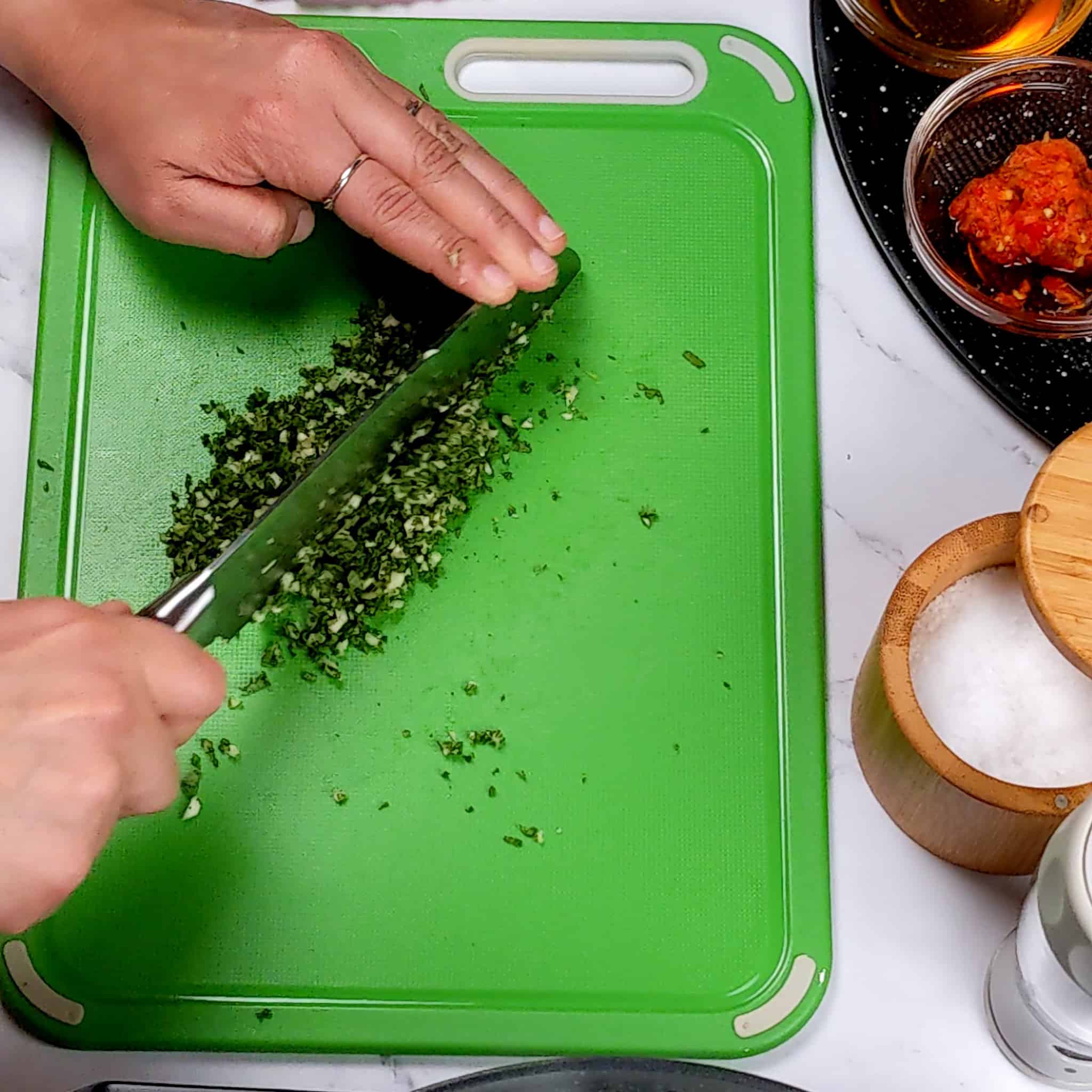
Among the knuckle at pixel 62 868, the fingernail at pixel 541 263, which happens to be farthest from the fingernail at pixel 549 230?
the knuckle at pixel 62 868

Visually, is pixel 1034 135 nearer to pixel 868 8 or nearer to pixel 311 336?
pixel 868 8

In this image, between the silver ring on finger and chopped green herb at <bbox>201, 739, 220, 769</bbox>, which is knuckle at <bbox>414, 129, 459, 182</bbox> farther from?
chopped green herb at <bbox>201, 739, 220, 769</bbox>

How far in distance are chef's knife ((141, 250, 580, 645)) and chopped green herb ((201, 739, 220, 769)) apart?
0.13 metres

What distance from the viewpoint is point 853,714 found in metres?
1.46

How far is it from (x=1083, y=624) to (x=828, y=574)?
0.43 m

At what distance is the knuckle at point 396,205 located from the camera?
1.40 m

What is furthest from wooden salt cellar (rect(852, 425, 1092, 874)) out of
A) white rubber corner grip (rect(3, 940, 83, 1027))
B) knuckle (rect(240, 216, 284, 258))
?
white rubber corner grip (rect(3, 940, 83, 1027))

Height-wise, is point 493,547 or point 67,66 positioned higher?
point 67,66

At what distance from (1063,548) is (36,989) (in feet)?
3.73

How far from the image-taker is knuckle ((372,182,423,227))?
1.40m

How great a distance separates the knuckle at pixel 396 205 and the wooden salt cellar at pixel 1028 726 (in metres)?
0.63

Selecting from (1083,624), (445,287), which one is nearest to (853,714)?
(1083,624)

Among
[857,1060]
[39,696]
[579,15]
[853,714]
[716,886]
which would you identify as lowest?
[857,1060]

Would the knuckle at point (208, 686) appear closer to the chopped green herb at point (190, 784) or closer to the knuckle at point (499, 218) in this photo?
the chopped green herb at point (190, 784)
